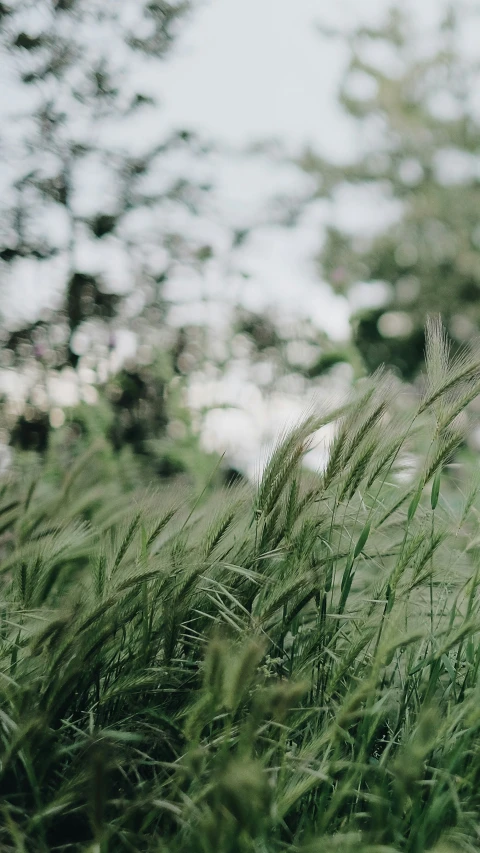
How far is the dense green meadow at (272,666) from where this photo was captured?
98 centimetres

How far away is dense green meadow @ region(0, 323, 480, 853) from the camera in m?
0.98

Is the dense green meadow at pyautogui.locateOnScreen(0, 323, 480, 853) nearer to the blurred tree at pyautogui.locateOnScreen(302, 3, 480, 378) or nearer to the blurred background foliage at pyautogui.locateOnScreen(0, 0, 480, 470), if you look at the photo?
the blurred background foliage at pyautogui.locateOnScreen(0, 0, 480, 470)

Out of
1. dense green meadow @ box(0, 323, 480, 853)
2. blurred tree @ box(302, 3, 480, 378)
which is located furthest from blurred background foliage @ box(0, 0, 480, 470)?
blurred tree @ box(302, 3, 480, 378)

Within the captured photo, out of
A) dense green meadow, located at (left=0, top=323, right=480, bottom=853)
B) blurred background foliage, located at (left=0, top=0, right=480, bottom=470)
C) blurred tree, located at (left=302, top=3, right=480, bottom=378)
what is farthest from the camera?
blurred tree, located at (left=302, top=3, right=480, bottom=378)

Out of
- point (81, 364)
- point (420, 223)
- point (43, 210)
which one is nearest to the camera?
point (43, 210)

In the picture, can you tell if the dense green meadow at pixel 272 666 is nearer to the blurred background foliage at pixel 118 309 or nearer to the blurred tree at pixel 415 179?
the blurred background foliage at pixel 118 309

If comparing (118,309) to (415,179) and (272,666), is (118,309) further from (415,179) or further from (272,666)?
(415,179)

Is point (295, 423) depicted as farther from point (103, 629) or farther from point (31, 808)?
point (31, 808)

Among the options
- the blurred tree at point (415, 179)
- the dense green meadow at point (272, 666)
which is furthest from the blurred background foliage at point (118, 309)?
the blurred tree at point (415, 179)

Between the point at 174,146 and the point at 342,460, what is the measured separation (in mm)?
2834

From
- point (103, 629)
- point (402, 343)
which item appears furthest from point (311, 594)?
point (402, 343)

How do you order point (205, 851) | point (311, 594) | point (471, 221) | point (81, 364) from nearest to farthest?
point (205, 851) < point (311, 594) < point (81, 364) < point (471, 221)

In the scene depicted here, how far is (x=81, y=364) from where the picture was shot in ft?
12.0

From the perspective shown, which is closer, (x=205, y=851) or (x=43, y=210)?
(x=205, y=851)
